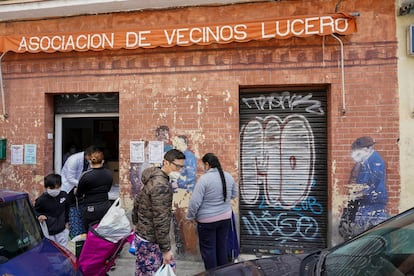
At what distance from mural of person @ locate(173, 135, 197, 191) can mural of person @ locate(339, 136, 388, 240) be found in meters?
2.46

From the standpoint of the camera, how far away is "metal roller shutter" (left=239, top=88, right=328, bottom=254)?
6.08m

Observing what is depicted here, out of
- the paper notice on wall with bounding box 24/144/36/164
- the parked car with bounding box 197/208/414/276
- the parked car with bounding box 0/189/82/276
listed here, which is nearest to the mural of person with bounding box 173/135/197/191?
the paper notice on wall with bounding box 24/144/36/164

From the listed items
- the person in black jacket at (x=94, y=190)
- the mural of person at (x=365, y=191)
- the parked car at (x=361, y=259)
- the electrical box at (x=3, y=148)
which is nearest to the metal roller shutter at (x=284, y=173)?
the mural of person at (x=365, y=191)

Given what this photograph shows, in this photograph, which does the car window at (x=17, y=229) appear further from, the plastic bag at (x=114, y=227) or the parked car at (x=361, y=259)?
the parked car at (x=361, y=259)

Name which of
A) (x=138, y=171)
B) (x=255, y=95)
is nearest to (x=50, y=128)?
(x=138, y=171)

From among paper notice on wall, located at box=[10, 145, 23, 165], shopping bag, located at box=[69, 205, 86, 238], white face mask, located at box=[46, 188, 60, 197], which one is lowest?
shopping bag, located at box=[69, 205, 86, 238]

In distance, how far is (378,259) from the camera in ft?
7.80

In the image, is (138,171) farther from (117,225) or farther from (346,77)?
(346,77)

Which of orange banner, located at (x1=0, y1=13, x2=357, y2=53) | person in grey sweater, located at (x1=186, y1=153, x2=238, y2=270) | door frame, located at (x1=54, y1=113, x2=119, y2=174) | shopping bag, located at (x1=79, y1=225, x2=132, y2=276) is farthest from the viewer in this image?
door frame, located at (x1=54, y1=113, x2=119, y2=174)

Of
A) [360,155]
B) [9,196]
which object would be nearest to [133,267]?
[9,196]

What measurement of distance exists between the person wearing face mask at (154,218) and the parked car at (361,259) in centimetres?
112

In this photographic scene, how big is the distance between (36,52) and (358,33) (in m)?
5.46

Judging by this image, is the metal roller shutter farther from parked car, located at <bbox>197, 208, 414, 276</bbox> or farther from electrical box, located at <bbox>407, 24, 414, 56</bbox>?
parked car, located at <bbox>197, 208, 414, 276</bbox>

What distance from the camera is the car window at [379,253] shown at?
2.26m
